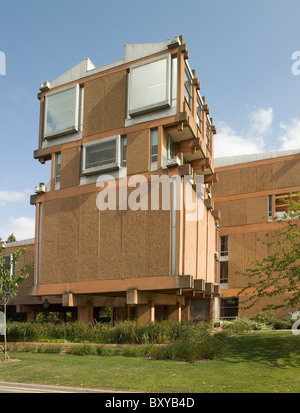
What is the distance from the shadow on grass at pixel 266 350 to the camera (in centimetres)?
1695

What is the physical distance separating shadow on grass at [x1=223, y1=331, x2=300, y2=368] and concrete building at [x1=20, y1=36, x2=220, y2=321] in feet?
17.2

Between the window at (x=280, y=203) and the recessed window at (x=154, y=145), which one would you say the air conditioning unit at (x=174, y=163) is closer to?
the recessed window at (x=154, y=145)

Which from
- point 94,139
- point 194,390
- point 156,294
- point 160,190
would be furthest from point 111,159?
point 194,390

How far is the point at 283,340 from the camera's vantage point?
69.1 feet

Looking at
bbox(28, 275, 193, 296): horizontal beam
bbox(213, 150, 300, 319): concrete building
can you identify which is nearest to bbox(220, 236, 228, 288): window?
bbox(213, 150, 300, 319): concrete building

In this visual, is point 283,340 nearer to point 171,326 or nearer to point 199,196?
point 171,326

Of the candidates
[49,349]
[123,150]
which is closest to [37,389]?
[49,349]

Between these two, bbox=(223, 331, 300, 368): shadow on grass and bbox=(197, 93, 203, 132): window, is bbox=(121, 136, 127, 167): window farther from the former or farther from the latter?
bbox=(223, 331, 300, 368): shadow on grass

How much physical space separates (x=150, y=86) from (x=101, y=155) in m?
5.80

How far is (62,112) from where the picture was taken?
3353cm

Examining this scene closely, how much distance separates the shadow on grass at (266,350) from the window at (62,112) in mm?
19015

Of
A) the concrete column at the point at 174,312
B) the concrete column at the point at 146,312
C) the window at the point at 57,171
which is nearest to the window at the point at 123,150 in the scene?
the window at the point at 57,171

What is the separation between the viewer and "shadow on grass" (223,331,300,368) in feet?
55.6

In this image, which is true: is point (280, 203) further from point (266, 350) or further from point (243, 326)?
point (266, 350)
